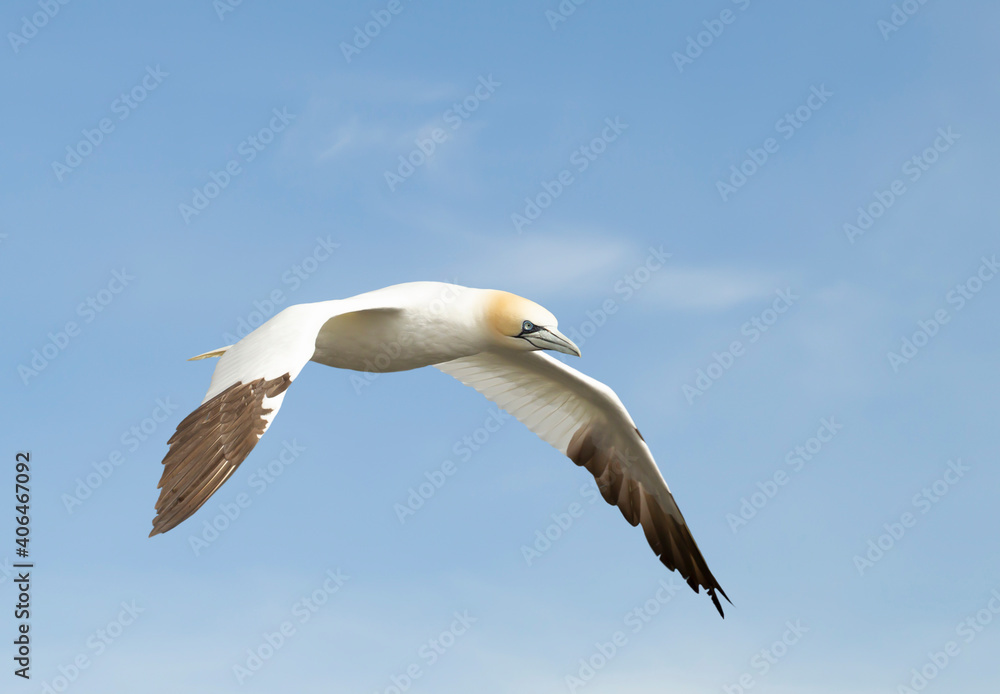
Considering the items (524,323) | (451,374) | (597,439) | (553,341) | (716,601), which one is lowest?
(716,601)

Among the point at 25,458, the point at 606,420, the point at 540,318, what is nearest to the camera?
the point at 540,318

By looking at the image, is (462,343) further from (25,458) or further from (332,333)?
(25,458)

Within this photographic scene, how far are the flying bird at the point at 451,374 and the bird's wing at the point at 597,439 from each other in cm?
2

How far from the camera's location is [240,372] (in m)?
9.80

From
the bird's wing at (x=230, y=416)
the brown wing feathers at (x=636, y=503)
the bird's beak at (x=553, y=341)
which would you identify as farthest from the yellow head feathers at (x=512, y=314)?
the brown wing feathers at (x=636, y=503)

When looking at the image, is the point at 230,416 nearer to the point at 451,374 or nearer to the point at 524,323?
the point at 524,323

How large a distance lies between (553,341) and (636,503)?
4.04 metres

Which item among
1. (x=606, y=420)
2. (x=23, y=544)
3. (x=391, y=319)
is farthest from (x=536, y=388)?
(x=23, y=544)

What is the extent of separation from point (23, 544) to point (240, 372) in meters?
4.98

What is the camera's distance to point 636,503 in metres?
15.1

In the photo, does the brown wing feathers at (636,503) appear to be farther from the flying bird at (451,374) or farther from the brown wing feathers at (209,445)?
the brown wing feathers at (209,445)

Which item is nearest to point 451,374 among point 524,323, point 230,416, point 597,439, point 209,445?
point 597,439

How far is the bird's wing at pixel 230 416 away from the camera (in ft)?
27.8

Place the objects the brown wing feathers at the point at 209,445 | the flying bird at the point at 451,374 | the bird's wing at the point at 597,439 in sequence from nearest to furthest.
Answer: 1. the brown wing feathers at the point at 209,445
2. the flying bird at the point at 451,374
3. the bird's wing at the point at 597,439
